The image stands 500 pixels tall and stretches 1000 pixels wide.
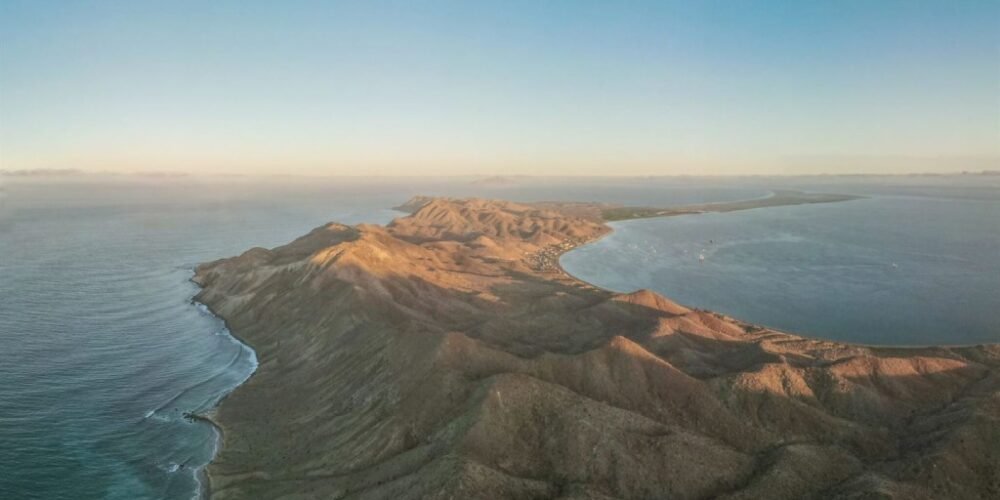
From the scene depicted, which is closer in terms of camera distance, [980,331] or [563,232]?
[980,331]

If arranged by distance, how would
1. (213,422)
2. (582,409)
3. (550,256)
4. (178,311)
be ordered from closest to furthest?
(582,409)
(213,422)
(178,311)
(550,256)

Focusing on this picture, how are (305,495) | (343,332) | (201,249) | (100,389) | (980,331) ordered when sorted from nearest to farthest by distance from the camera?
(305,495) < (100,389) < (343,332) < (980,331) < (201,249)

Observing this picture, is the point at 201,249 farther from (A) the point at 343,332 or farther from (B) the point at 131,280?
(A) the point at 343,332

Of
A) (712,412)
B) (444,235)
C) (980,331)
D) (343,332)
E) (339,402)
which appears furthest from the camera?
(444,235)

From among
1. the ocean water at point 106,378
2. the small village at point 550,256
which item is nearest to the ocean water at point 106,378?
the ocean water at point 106,378

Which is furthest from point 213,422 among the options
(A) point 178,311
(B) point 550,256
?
(B) point 550,256

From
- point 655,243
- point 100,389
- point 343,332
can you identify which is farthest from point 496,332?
point 655,243

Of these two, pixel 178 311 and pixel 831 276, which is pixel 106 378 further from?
pixel 831 276
